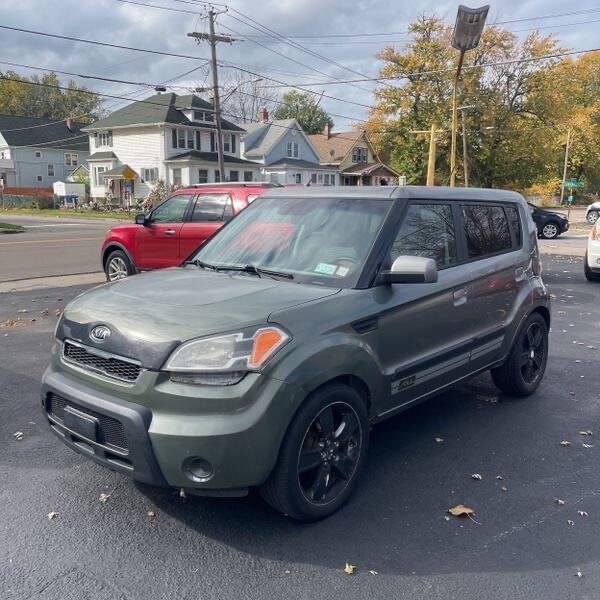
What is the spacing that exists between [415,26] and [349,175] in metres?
18.5

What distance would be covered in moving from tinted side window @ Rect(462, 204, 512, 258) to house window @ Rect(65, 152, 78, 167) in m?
64.5

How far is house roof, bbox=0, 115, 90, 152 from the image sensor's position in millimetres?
58750

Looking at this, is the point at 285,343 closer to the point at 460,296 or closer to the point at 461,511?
the point at 461,511

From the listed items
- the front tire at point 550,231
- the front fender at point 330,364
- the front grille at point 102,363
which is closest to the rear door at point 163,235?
the front grille at point 102,363

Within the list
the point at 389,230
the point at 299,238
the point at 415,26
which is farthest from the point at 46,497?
the point at 415,26

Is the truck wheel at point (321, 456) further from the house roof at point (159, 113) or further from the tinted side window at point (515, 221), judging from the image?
the house roof at point (159, 113)

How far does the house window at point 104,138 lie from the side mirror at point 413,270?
50703mm

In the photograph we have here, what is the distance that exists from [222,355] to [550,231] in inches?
988

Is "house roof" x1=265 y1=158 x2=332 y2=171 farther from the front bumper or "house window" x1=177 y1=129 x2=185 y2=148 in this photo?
the front bumper

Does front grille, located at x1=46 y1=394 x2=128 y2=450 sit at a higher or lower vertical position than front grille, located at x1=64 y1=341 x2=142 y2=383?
lower

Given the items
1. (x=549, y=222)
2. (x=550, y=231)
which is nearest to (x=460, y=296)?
(x=549, y=222)

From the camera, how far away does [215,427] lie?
2.76m

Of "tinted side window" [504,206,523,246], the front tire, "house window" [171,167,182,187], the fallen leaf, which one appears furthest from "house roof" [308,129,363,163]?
the fallen leaf

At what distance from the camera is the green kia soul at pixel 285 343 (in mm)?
2822
